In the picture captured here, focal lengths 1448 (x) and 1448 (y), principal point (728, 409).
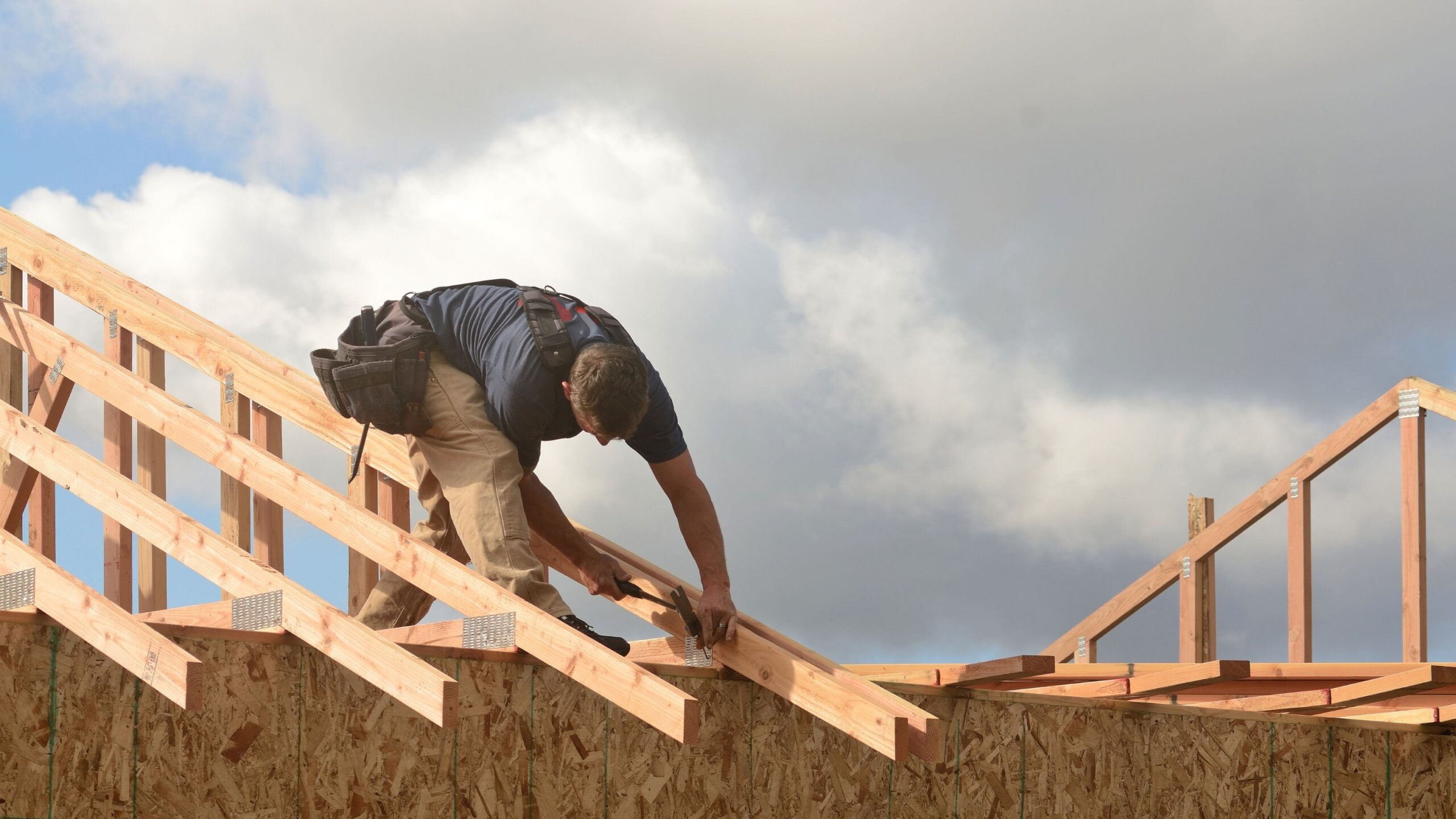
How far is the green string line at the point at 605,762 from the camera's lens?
4914mm

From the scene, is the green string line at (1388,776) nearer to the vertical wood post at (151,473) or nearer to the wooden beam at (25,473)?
the vertical wood post at (151,473)

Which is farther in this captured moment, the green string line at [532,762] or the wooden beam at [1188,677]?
the wooden beam at [1188,677]

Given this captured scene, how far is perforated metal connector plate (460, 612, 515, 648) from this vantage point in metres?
4.50

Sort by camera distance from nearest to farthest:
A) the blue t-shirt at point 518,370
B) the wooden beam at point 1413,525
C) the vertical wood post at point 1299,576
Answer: the blue t-shirt at point 518,370
the wooden beam at point 1413,525
the vertical wood post at point 1299,576

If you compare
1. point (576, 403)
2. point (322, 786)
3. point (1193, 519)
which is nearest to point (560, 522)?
point (576, 403)

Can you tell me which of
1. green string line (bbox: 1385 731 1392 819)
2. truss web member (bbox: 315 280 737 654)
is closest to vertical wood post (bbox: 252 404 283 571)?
truss web member (bbox: 315 280 737 654)

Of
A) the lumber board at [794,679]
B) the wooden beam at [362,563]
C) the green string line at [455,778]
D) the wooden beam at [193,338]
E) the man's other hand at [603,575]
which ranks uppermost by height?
the wooden beam at [193,338]

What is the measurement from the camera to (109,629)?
3746mm

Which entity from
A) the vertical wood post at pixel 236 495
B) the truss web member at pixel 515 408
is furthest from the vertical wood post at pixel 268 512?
the truss web member at pixel 515 408

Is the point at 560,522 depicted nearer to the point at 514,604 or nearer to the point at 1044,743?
the point at 514,604

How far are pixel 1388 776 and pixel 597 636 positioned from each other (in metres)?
4.62

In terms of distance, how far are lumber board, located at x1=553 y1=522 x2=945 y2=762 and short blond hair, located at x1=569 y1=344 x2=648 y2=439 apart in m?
0.84

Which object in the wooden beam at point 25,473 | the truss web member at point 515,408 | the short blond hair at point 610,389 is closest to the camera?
the short blond hair at point 610,389

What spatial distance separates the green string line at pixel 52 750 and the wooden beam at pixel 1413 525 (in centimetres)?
731
